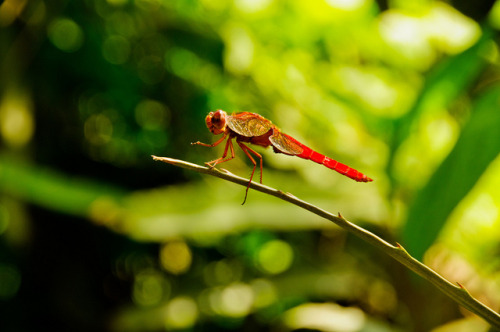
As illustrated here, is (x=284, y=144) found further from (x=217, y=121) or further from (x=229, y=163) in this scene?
(x=229, y=163)

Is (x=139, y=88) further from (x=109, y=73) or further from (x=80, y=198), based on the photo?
(x=80, y=198)

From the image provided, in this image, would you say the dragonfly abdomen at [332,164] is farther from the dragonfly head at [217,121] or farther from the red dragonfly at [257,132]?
the dragonfly head at [217,121]

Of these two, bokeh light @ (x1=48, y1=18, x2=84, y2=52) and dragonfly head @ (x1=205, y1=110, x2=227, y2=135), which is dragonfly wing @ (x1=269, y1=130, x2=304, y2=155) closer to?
dragonfly head @ (x1=205, y1=110, x2=227, y2=135)

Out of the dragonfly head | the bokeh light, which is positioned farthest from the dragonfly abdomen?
the bokeh light

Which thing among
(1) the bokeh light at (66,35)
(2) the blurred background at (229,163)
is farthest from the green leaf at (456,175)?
(1) the bokeh light at (66,35)

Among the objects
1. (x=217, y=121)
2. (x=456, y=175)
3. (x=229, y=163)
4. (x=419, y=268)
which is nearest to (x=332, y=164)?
(x=217, y=121)
